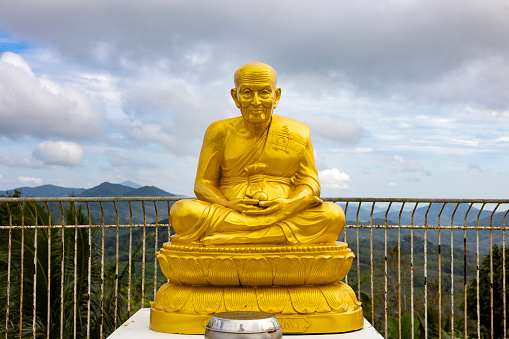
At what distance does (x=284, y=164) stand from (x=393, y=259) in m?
5.52

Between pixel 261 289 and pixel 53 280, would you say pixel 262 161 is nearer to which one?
pixel 261 289

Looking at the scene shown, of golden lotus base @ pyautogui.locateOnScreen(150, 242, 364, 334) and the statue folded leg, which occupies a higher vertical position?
the statue folded leg

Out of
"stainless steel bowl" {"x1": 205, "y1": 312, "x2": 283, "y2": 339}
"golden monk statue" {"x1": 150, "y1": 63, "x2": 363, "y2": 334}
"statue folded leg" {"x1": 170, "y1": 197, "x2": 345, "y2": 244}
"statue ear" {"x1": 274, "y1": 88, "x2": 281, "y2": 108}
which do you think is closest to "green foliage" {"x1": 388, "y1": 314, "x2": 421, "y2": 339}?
"golden monk statue" {"x1": 150, "y1": 63, "x2": 363, "y2": 334}

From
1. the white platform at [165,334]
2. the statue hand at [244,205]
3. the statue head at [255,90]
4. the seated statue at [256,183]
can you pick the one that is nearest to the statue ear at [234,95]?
the seated statue at [256,183]

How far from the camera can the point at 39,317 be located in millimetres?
7898

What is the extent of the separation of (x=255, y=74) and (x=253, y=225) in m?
1.50

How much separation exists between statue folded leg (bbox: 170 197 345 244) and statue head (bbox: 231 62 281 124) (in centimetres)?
100

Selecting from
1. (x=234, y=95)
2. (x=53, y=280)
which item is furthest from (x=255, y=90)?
(x=53, y=280)

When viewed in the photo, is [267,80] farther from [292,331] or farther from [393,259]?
[393,259]

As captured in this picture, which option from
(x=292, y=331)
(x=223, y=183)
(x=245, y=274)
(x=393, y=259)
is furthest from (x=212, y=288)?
(x=393, y=259)

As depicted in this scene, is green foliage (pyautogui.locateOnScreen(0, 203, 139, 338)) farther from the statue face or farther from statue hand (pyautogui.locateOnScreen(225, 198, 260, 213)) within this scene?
the statue face

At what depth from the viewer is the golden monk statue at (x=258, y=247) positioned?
16.1 feet

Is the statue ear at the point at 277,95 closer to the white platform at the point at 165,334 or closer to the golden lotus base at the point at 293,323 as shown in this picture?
the golden lotus base at the point at 293,323

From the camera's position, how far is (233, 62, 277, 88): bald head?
5.36 meters
